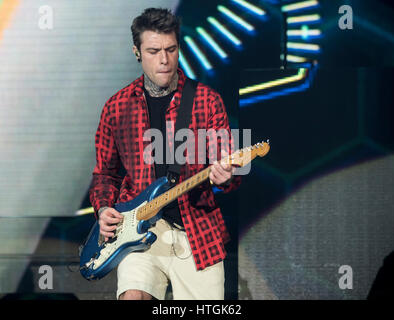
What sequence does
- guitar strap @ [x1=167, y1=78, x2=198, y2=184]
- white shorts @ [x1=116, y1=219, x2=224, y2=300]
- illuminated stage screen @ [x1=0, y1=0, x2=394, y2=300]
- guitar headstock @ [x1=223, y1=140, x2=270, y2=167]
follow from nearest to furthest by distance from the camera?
guitar headstock @ [x1=223, y1=140, x2=270, y2=167]
white shorts @ [x1=116, y1=219, x2=224, y2=300]
guitar strap @ [x1=167, y1=78, x2=198, y2=184]
illuminated stage screen @ [x1=0, y1=0, x2=394, y2=300]

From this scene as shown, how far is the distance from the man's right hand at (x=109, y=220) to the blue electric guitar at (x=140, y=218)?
0.04m

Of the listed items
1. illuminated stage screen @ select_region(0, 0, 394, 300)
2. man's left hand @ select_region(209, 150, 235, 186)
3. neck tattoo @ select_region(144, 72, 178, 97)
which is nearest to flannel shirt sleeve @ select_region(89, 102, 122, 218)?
neck tattoo @ select_region(144, 72, 178, 97)

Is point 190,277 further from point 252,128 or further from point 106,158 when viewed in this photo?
point 252,128

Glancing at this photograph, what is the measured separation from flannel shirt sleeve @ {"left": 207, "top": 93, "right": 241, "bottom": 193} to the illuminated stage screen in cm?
101

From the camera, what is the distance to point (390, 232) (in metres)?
4.38

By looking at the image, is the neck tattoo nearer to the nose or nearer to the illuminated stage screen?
the nose

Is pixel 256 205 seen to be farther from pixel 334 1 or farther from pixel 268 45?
pixel 334 1

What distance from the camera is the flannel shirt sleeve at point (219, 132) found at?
10.8ft

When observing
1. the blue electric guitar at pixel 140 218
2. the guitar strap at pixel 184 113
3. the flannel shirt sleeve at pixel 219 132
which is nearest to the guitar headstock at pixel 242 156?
the blue electric guitar at pixel 140 218

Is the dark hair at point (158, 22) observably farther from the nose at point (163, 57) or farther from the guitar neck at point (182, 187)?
the guitar neck at point (182, 187)

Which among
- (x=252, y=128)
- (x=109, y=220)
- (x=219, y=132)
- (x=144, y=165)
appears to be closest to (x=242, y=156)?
(x=219, y=132)

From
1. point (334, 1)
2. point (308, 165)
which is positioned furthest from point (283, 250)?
point (334, 1)

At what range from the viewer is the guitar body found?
329cm

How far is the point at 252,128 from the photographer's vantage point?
4.44m
